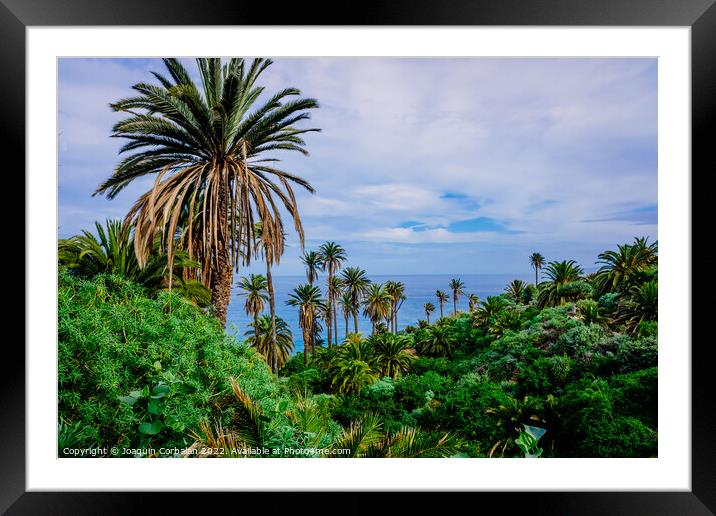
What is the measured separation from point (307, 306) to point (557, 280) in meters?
2.19

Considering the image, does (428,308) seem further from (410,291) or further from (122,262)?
(122,262)

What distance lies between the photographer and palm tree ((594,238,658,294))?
271 centimetres

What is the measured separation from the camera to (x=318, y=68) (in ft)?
8.48

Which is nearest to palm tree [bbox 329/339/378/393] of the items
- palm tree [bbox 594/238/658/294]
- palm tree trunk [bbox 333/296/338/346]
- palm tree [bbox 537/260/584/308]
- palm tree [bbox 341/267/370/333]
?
palm tree trunk [bbox 333/296/338/346]

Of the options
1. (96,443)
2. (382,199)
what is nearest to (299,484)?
(96,443)

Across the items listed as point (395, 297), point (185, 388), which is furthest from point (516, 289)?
point (185, 388)

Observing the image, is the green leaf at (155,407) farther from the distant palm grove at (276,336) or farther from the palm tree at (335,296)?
the palm tree at (335,296)

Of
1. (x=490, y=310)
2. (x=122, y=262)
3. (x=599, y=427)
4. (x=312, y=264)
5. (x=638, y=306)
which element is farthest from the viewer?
(x=490, y=310)

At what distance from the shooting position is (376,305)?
3.16m

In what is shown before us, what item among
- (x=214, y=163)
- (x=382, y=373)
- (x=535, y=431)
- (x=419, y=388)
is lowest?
(x=535, y=431)

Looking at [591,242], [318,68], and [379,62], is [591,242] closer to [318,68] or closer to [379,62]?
[379,62]

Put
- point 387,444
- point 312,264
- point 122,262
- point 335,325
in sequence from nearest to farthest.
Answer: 1. point 387,444
2. point 122,262
3. point 312,264
4. point 335,325

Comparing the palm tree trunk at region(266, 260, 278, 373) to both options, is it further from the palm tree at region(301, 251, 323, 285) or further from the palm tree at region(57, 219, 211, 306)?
the palm tree at region(57, 219, 211, 306)
